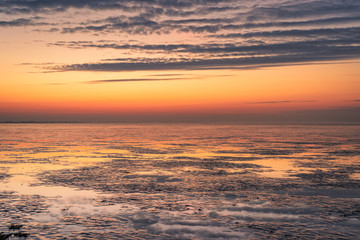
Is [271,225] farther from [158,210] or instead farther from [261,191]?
[261,191]

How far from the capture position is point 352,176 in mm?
25250

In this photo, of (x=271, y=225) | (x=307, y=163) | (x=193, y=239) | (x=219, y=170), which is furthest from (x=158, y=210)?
(x=307, y=163)

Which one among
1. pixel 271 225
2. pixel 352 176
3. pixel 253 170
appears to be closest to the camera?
pixel 271 225

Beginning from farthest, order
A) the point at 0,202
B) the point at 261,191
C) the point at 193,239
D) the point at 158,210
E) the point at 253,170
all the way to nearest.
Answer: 1. the point at 253,170
2. the point at 261,191
3. the point at 0,202
4. the point at 158,210
5. the point at 193,239

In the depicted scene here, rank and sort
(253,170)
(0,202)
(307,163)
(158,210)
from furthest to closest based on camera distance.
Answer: (307,163)
(253,170)
(0,202)
(158,210)

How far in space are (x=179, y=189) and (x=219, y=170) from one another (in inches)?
328

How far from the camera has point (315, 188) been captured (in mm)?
21141

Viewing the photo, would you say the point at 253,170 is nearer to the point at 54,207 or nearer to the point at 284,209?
the point at 284,209

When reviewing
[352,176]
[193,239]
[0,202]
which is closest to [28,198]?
[0,202]

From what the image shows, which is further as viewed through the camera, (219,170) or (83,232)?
(219,170)

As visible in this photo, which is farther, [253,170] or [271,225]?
[253,170]

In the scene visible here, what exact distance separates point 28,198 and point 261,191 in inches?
498

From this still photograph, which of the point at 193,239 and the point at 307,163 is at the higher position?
the point at 307,163

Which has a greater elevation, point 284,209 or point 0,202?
point 284,209
